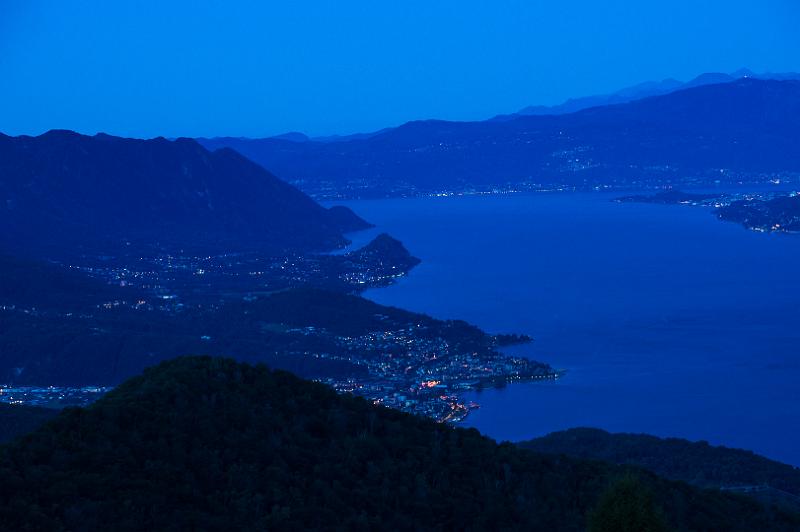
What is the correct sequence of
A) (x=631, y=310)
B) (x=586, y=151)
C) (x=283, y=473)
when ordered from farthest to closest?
(x=586, y=151)
(x=631, y=310)
(x=283, y=473)

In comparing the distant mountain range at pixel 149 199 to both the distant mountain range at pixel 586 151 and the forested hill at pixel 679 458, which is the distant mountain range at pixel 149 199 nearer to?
the distant mountain range at pixel 586 151

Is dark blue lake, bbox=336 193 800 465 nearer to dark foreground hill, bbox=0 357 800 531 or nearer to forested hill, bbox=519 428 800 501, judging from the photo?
forested hill, bbox=519 428 800 501

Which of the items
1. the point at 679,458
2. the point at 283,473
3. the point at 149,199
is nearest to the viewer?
the point at 283,473

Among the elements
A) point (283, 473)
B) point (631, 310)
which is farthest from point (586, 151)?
point (283, 473)

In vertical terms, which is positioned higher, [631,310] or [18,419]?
[18,419]

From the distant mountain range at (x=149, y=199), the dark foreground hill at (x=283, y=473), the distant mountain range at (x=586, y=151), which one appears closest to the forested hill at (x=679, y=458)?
the dark foreground hill at (x=283, y=473)

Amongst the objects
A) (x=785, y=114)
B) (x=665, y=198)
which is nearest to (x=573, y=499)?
(x=665, y=198)

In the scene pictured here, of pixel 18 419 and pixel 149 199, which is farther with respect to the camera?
pixel 149 199

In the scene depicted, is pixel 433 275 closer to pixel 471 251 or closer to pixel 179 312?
pixel 471 251

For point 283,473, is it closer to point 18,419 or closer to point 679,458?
point 18,419
